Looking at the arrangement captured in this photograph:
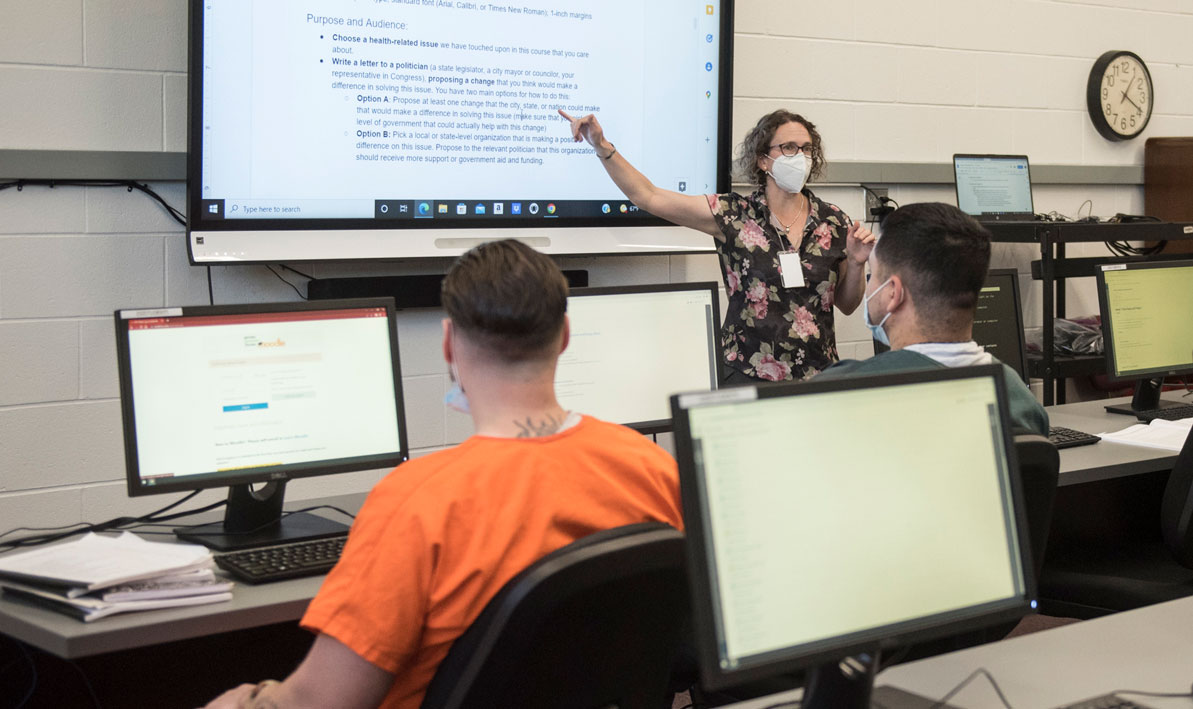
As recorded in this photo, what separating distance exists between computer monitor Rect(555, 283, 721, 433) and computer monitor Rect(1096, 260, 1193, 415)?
1.18m

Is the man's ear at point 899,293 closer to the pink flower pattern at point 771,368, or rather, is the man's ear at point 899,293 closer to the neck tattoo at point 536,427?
the neck tattoo at point 536,427

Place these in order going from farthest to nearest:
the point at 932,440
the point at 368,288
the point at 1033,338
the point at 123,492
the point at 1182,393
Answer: the point at 1033,338 < the point at 1182,393 < the point at 368,288 < the point at 123,492 < the point at 932,440

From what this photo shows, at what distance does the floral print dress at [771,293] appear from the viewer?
3.13 m

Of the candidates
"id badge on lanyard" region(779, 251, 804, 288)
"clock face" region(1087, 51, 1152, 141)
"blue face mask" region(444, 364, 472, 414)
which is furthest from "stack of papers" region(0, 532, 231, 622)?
"clock face" region(1087, 51, 1152, 141)

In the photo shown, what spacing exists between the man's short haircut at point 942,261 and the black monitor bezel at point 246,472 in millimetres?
914

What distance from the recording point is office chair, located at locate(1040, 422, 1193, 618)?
2.19 m

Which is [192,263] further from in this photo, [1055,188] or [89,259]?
[1055,188]

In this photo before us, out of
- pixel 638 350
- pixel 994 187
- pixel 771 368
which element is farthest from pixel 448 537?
pixel 994 187

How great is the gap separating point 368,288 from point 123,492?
83 centimetres

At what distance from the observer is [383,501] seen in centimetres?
119

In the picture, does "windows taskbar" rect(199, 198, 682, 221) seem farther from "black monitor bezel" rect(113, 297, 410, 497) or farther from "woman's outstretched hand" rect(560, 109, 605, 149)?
"black monitor bezel" rect(113, 297, 410, 497)

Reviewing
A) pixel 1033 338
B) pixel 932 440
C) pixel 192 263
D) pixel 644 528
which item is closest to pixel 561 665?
pixel 644 528

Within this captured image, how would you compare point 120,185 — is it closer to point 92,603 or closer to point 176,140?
point 176,140

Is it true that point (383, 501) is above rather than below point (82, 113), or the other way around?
below
